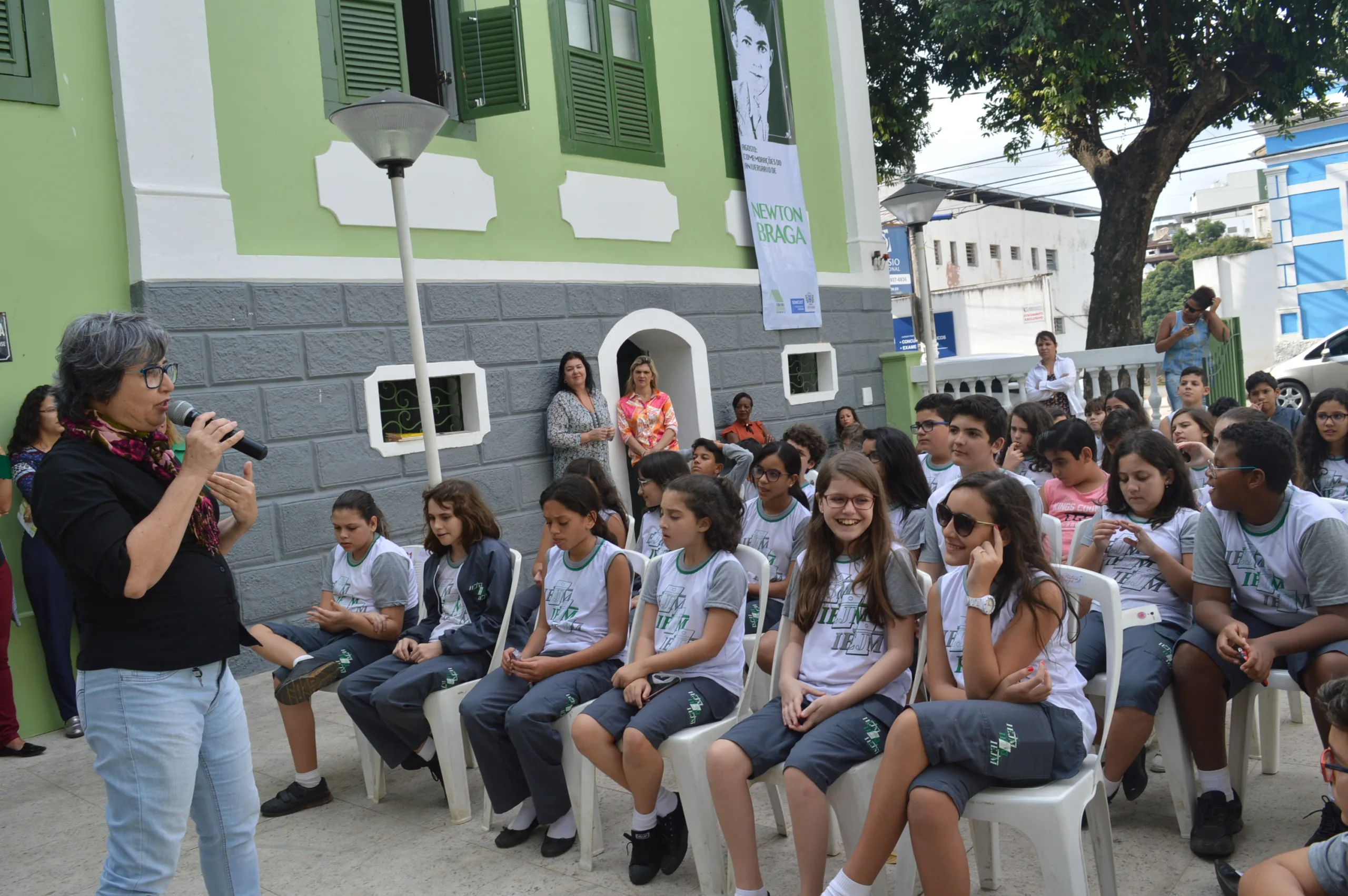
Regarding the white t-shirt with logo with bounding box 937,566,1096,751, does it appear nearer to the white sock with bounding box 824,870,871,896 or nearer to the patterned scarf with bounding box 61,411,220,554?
the white sock with bounding box 824,870,871,896

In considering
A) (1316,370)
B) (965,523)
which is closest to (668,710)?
(965,523)

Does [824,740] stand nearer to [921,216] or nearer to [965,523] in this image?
[965,523]

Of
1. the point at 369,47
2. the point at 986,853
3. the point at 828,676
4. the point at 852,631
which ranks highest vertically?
the point at 369,47

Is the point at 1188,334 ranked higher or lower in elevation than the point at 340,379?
lower

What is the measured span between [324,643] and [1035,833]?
3.06 meters

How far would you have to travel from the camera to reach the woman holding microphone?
2406 millimetres

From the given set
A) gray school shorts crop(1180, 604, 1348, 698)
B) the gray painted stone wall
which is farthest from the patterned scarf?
the gray painted stone wall

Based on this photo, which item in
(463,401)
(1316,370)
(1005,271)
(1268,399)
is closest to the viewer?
(1268,399)

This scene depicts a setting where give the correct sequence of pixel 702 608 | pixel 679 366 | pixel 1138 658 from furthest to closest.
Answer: pixel 679 366, pixel 702 608, pixel 1138 658

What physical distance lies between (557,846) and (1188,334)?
7561 mm

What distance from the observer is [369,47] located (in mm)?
7438

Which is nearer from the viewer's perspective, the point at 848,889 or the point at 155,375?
the point at 155,375

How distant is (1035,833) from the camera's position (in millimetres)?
2729

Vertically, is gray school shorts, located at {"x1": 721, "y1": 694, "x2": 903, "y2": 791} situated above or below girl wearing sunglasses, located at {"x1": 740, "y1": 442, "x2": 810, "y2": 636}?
below
